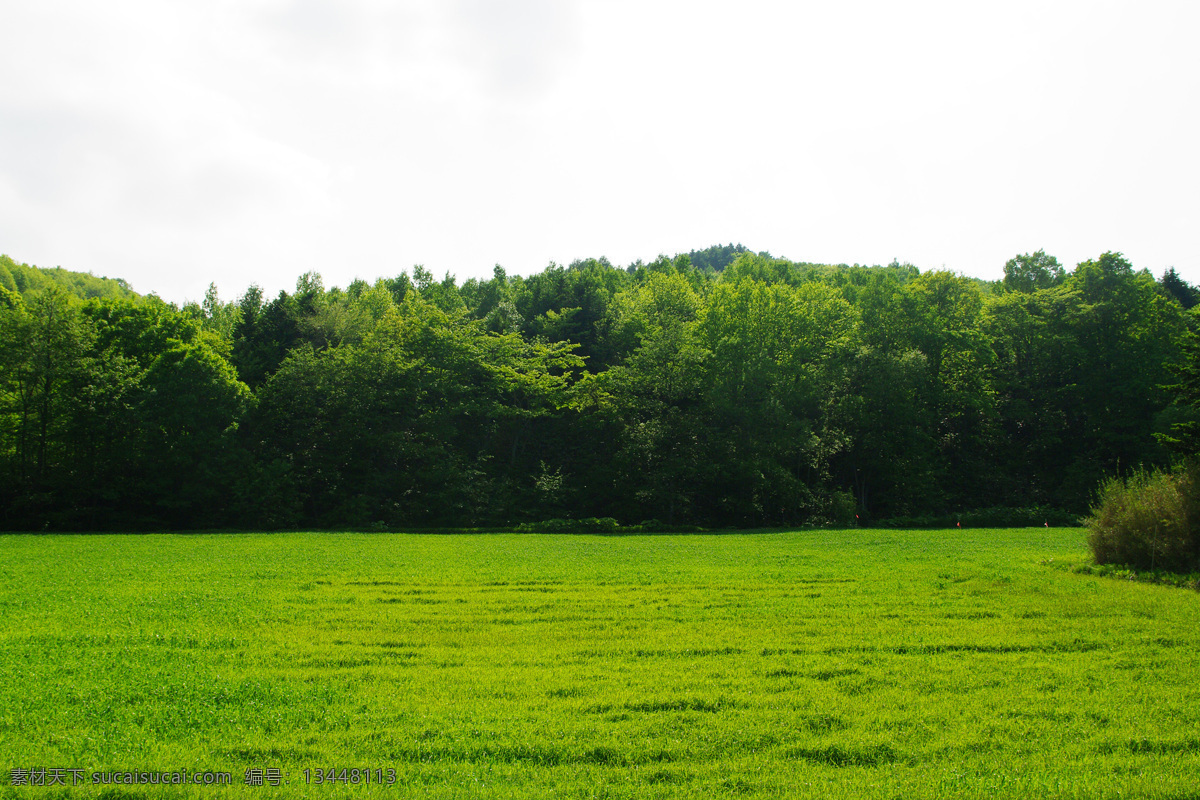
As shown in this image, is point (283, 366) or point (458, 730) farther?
point (283, 366)

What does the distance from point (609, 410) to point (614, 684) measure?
140ft

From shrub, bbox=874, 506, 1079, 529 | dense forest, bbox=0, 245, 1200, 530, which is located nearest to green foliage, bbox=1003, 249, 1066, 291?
dense forest, bbox=0, 245, 1200, 530

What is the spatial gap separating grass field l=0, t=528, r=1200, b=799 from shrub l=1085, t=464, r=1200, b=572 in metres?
1.83

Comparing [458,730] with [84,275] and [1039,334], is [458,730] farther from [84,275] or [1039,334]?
[84,275]

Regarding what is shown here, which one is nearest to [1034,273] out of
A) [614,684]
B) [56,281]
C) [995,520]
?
[995,520]

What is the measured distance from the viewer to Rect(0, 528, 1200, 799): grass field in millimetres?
6727

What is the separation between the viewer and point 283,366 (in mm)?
50281

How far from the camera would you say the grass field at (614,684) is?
265 inches

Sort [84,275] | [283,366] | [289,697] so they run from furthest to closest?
[84,275]
[283,366]
[289,697]

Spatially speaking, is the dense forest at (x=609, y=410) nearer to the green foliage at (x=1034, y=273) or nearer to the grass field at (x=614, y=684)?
the green foliage at (x=1034, y=273)

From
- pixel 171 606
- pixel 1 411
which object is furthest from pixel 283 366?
pixel 171 606

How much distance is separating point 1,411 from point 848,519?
5377 cm

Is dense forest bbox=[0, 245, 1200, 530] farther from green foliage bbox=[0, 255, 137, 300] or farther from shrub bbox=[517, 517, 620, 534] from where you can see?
green foliage bbox=[0, 255, 137, 300]

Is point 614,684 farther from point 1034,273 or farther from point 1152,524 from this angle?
point 1034,273
